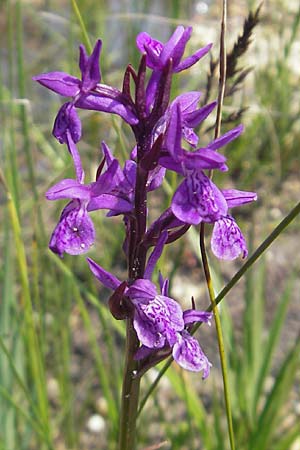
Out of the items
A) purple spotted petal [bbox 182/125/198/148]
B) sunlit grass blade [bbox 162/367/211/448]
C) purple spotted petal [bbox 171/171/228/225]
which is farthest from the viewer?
sunlit grass blade [bbox 162/367/211/448]

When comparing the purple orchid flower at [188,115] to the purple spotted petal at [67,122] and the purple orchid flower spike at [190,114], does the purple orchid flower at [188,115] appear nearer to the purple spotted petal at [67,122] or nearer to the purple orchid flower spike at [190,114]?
the purple orchid flower spike at [190,114]

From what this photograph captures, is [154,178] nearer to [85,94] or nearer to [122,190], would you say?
[122,190]

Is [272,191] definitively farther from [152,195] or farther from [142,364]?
[142,364]

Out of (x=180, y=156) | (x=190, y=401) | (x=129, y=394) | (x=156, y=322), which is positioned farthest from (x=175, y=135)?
(x=190, y=401)

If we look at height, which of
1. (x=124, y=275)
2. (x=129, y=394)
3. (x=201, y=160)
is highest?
(x=201, y=160)

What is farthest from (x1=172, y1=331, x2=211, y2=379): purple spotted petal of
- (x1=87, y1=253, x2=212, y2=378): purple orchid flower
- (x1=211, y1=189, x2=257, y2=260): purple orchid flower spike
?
(x1=211, y1=189, x2=257, y2=260): purple orchid flower spike

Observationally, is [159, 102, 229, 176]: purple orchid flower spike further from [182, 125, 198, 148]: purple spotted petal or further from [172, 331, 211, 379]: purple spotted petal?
[172, 331, 211, 379]: purple spotted petal

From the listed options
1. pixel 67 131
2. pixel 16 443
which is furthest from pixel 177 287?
pixel 67 131

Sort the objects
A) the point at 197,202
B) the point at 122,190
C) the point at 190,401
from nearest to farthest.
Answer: the point at 197,202 < the point at 122,190 < the point at 190,401

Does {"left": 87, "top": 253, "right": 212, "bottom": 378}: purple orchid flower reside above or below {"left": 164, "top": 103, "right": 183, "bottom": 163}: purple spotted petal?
below
